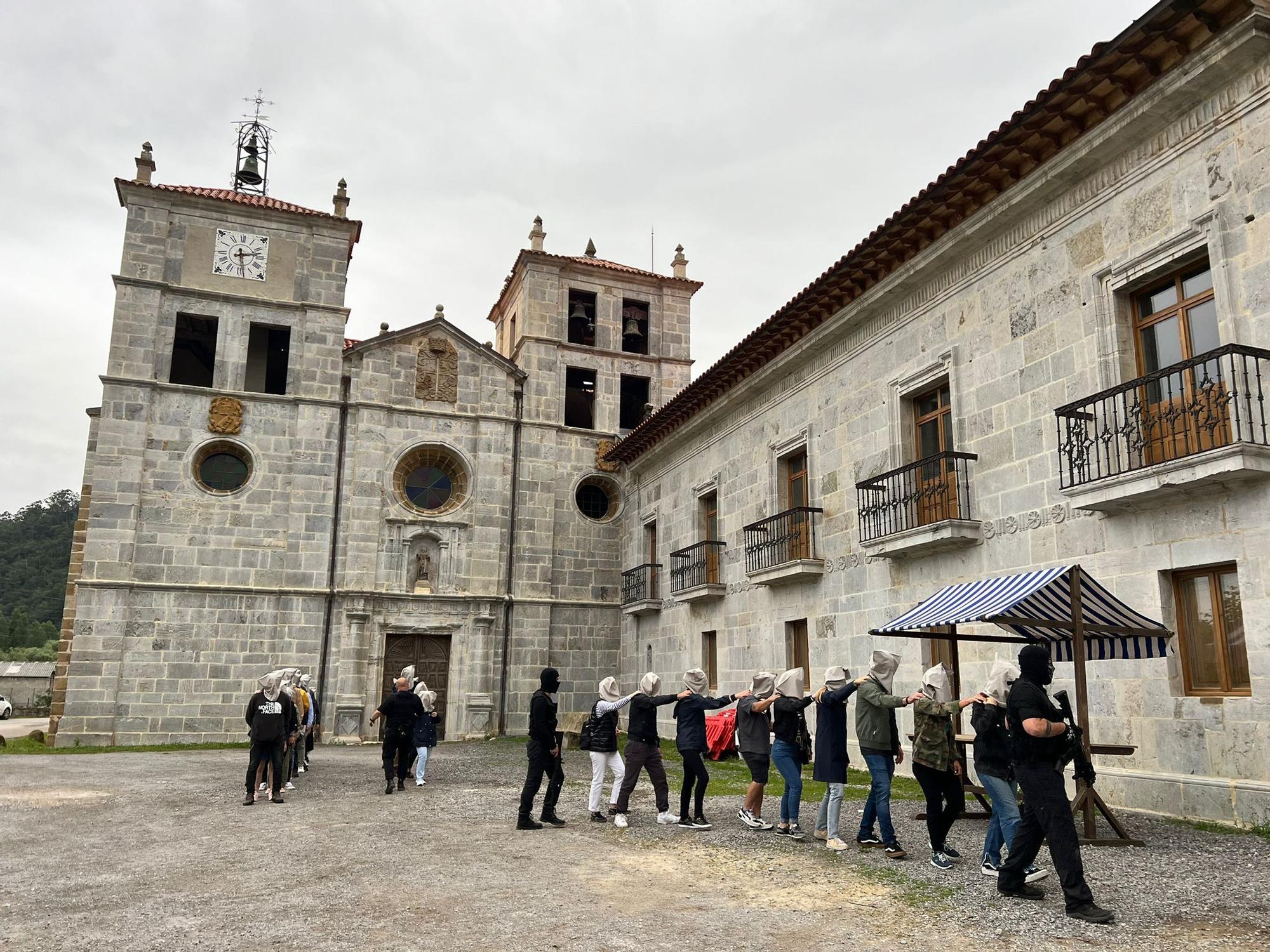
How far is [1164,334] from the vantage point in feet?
31.5

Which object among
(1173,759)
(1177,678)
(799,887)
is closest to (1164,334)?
(1177,678)

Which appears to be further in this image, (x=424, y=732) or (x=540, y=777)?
(x=424, y=732)

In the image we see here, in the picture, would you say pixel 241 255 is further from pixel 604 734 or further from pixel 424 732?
pixel 604 734

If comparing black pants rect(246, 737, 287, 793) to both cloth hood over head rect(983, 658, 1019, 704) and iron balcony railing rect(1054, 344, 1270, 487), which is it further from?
iron balcony railing rect(1054, 344, 1270, 487)

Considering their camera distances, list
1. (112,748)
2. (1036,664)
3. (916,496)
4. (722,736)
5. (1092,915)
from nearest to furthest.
Result: (1092,915) → (1036,664) → (916,496) → (722,736) → (112,748)

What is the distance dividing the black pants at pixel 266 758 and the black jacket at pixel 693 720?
15.6 feet

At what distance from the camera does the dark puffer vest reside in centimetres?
926

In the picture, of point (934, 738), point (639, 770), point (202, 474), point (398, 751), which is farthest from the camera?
point (202, 474)

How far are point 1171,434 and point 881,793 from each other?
15.1 ft

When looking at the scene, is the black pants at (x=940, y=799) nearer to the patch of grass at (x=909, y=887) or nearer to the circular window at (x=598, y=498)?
the patch of grass at (x=909, y=887)

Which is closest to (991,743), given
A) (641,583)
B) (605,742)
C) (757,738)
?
(757,738)

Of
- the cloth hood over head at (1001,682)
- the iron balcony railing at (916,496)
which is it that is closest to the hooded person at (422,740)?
the iron balcony railing at (916,496)

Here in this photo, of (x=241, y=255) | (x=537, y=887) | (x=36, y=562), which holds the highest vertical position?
(x=241, y=255)

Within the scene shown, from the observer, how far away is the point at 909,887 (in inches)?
244
